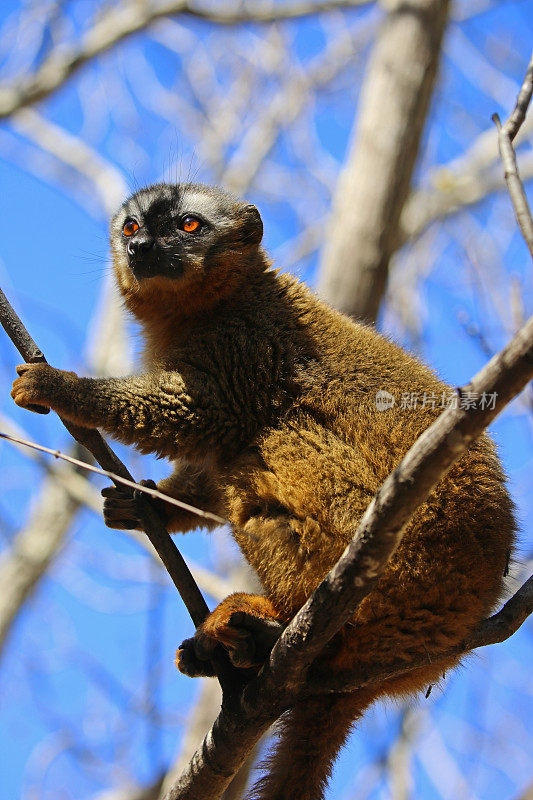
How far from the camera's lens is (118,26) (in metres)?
11.2

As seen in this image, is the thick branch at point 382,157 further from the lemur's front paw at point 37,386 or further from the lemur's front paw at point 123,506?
the lemur's front paw at point 37,386

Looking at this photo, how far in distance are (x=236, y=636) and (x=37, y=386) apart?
4.85ft

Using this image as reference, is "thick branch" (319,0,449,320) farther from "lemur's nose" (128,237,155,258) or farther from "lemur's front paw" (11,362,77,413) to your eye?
"lemur's front paw" (11,362,77,413)

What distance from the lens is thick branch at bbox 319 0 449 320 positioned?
22.4ft

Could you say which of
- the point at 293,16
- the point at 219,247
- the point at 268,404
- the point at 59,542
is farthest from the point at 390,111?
the point at 59,542

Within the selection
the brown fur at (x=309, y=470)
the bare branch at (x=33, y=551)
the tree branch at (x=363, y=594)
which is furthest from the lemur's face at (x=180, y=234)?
the bare branch at (x=33, y=551)

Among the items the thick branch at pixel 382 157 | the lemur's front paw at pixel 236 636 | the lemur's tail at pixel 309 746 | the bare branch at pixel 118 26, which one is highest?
the bare branch at pixel 118 26

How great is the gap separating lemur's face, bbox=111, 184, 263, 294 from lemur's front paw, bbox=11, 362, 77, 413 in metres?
1.17

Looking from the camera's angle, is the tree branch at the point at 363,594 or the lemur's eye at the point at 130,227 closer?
the tree branch at the point at 363,594

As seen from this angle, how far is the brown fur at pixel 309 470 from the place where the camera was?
3344 millimetres

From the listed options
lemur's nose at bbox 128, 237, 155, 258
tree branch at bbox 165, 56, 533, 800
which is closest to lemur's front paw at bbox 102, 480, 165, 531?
tree branch at bbox 165, 56, 533, 800

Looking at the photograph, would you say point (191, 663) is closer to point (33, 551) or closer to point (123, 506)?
point (123, 506)

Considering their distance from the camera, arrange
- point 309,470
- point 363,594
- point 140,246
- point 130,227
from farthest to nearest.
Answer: point 130,227, point 140,246, point 309,470, point 363,594

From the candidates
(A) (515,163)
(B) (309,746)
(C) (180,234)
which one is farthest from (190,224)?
(B) (309,746)
